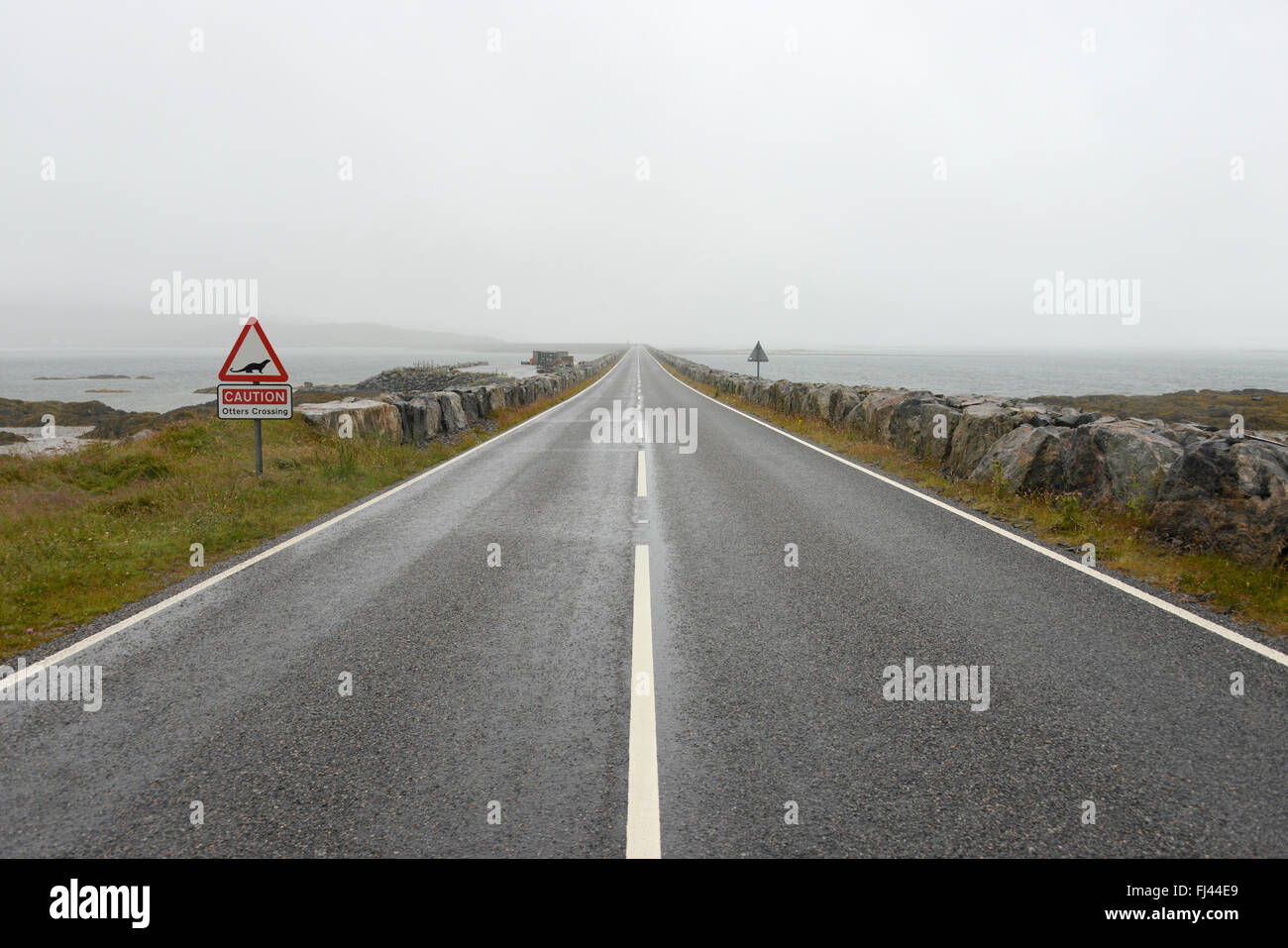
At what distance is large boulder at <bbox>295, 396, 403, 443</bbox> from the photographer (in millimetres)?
14281

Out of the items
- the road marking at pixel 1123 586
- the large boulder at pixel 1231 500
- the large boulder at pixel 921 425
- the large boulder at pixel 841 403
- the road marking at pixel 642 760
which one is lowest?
the road marking at pixel 642 760

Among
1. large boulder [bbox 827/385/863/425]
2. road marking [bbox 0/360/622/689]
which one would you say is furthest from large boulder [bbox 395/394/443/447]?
large boulder [bbox 827/385/863/425]

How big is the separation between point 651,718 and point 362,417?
40.7ft

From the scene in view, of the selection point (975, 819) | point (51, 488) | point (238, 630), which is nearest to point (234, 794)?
point (238, 630)

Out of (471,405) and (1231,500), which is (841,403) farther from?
(1231,500)

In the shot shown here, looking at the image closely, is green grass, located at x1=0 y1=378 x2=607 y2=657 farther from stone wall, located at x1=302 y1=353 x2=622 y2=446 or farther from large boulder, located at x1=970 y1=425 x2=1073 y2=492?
large boulder, located at x1=970 y1=425 x2=1073 y2=492

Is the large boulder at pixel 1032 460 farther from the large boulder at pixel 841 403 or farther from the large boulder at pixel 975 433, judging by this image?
the large boulder at pixel 841 403

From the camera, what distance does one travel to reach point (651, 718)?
3.73 metres

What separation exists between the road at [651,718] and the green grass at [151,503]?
712 mm

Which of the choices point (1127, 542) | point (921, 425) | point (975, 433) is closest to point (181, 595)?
point (1127, 542)

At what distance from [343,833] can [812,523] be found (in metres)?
6.57

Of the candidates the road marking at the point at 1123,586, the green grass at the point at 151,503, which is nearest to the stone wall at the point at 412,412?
the green grass at the point at 151,503

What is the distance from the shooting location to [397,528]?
8258 mm

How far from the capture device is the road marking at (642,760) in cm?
272
